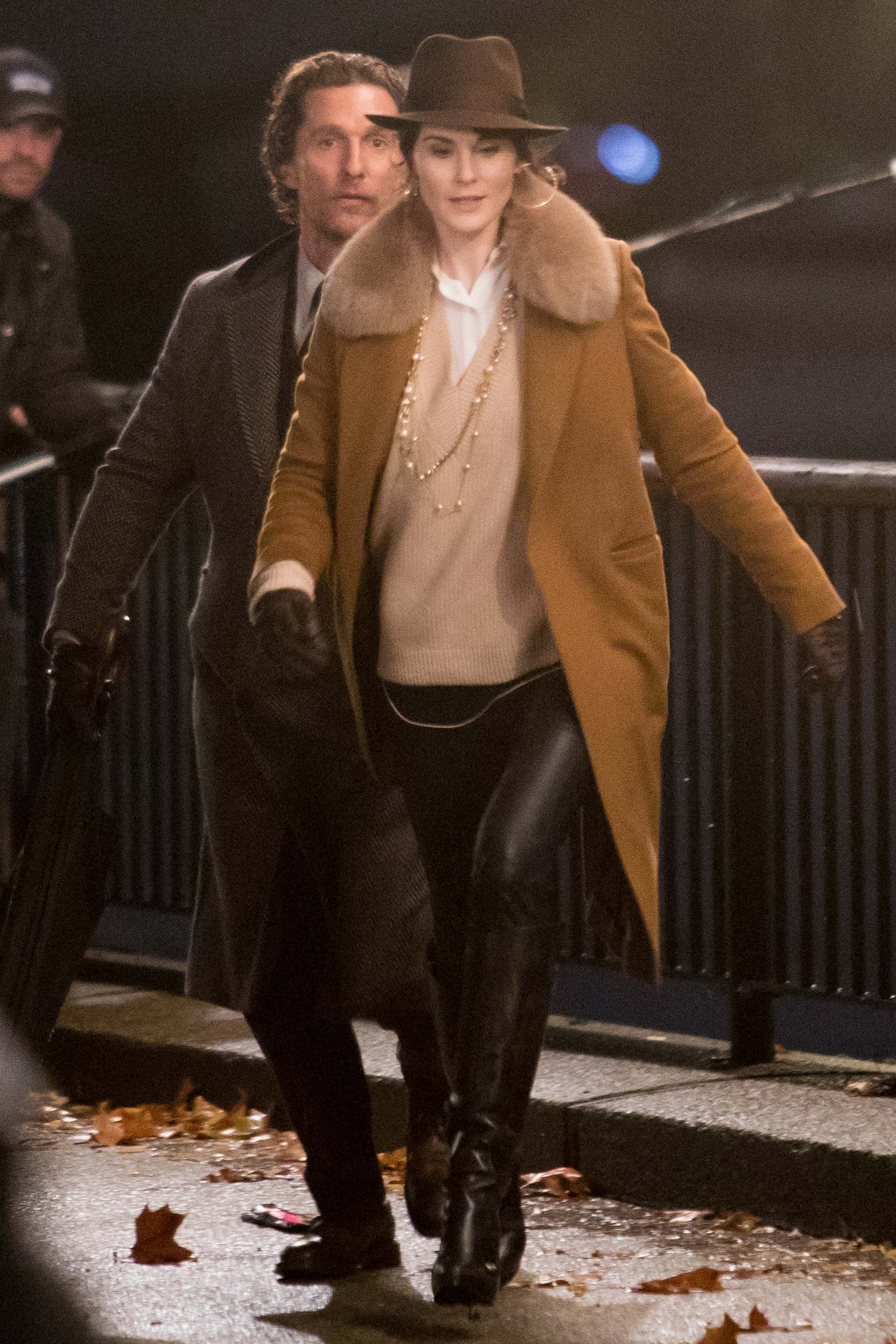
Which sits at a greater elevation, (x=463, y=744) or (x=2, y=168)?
(x=2, y=168)

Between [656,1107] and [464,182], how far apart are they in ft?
7.09

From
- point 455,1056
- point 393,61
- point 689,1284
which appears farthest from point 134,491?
point 393,61

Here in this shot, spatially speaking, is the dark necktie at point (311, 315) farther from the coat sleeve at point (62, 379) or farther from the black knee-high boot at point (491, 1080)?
the coat sleeve at point (62, 379)

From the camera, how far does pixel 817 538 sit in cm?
586

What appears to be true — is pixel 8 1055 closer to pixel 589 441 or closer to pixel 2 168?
pixel 589 441

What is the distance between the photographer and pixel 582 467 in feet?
13.1

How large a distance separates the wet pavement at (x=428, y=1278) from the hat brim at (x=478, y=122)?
6.91ft

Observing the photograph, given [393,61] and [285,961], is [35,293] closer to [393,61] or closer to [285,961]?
[285,961]

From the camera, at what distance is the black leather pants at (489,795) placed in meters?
3.83

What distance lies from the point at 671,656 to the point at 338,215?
6.75 feet

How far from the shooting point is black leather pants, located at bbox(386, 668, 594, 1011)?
3.83 meters

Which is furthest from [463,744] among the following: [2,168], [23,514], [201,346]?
[23,514]

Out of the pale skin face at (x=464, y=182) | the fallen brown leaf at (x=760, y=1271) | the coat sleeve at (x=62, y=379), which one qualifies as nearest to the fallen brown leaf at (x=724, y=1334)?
the fallen brown leaf at (x=760, y=1271)

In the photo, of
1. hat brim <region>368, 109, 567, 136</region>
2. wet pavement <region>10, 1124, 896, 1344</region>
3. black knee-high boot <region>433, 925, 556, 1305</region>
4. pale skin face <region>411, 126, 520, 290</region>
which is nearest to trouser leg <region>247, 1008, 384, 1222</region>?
wet pavement <region>10, 1124, 896, 1344</region>
